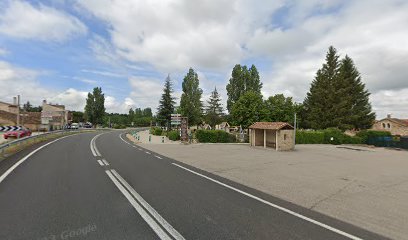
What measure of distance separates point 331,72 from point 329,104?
7.94 metres

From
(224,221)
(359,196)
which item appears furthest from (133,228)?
(359,196)

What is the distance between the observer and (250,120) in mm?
47219

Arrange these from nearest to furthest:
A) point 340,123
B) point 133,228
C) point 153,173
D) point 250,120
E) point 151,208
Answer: point 133,228 → point 151,208 → point 153,173 → point 250,120 → point 340,123

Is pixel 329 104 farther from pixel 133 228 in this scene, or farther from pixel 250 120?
pixel 133 228

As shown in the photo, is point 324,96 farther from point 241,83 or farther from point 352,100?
point 241,83

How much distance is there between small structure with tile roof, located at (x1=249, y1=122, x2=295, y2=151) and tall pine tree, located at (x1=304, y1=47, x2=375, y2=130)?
28949mm

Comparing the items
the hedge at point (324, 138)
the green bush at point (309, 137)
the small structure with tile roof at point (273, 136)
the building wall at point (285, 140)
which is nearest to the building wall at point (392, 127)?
the hedge at point (324, 138)

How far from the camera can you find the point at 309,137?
128 ft

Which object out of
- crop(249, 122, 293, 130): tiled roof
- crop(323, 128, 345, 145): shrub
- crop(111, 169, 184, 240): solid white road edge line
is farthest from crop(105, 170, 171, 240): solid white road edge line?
crop(323, 128, 345, 145): shrub

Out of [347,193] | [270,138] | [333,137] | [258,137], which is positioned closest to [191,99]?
[333,137]

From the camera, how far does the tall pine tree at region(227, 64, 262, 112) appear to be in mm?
62438

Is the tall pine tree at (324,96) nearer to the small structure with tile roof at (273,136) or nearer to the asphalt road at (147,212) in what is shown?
the small structure with tile roof at (273,136)

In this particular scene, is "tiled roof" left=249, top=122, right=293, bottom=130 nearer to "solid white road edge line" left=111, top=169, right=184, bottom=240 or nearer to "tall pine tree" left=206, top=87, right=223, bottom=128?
"solid white road edge line" left=111, top=169, right=184, bottom=240

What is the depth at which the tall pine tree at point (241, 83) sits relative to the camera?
6244cm
